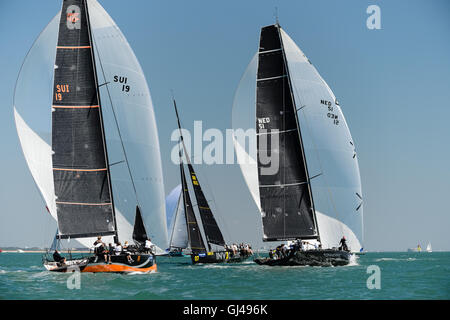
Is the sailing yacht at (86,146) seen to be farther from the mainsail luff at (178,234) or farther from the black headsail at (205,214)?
the mainsail luff at (178,234)

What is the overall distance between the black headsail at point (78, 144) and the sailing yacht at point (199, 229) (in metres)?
16.3

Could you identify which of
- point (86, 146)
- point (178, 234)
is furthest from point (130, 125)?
point (178, 234)

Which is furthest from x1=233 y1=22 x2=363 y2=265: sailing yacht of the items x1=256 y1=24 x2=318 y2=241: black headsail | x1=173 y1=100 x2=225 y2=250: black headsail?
x1=173 y1=100 x2=225 y2=250: black headsail

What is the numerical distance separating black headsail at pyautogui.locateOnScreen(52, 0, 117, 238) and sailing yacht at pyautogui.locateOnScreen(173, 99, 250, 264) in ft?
53.5

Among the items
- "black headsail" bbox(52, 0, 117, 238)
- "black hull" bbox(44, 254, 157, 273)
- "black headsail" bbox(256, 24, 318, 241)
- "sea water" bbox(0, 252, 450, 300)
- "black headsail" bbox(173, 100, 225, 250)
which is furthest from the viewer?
"black headsail" bbox(173, 100, 225, 250)

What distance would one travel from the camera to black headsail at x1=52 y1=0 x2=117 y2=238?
1186 inches

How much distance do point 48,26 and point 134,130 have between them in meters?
7.39

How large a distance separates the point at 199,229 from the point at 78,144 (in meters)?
18.6

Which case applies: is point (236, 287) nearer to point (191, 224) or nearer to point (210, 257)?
point (210, 257)

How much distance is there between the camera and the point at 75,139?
30422 mm

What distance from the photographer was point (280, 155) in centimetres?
3456

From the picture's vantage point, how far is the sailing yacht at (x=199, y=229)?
46750 mm

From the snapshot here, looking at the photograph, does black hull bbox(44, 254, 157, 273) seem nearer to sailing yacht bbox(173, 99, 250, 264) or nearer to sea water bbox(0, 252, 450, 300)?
sea water bbox(0, 252, 450, 300)

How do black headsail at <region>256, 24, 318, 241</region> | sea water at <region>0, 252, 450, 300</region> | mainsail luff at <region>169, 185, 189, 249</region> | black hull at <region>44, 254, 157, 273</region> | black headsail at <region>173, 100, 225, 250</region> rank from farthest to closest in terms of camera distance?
mainsail luff at <region>169, 185, 189, 249</region> → black headsail at <region>173, 100, 225, 250</region> → black headsail at <region>256, 24, 318, 241</region> → black hull at <region>44, 254, 157, 273</region> → sea water at <region>0, 252, 450, 300</region>
